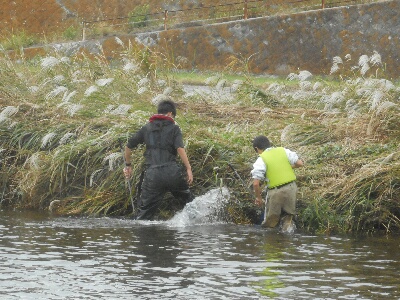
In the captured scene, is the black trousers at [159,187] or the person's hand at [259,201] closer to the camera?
the person's hand at [259,201]

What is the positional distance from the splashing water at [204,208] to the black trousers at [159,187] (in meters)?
0.14

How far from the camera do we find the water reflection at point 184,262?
33.4 ft

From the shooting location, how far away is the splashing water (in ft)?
48.5

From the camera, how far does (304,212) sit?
558 inches

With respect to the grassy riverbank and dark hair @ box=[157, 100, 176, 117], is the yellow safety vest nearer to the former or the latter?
the grassy riverbank

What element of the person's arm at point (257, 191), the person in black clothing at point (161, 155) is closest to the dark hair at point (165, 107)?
the person in black clothing at point (161, 155)

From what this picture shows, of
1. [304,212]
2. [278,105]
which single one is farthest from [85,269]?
[278,105]

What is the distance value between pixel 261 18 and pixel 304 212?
65.9 feet

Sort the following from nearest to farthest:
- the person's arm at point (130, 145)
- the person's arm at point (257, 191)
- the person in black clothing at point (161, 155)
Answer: the person's arm at point (257, 191)
the person in black clothing at point (161, 155)
the person's arm at point (130, 145)

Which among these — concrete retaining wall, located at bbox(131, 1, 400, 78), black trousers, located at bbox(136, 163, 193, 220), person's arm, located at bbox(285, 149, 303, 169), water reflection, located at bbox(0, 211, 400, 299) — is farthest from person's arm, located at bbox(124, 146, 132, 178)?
concrete retaining wall, located at bbox(131, 1, 400, 78)

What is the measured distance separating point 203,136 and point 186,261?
4.31 metres

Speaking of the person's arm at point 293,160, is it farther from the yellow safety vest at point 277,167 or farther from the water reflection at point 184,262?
the water reflection at point 184,262

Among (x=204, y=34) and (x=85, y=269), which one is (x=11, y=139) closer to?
(x=85, y=269)

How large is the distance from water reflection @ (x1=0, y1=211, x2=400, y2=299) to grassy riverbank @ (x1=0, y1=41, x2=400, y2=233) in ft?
2.14
